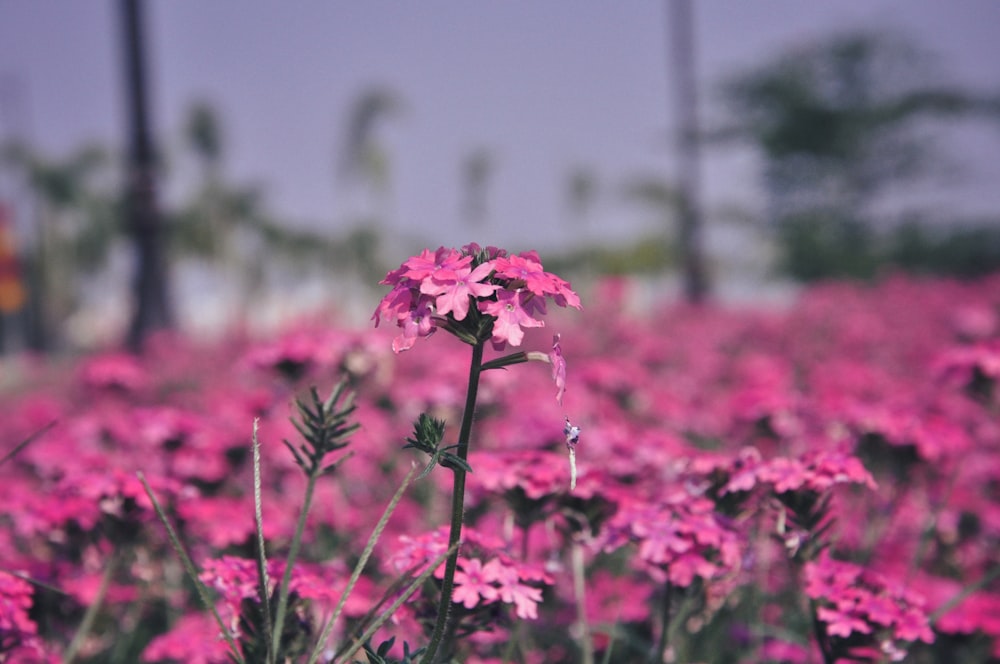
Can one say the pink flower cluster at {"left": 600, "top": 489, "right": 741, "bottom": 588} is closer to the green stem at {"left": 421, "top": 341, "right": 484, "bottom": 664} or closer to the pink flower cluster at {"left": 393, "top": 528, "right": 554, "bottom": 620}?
the pink flower cluster at {"left": 393, "top": 528, "right": 554, "bottom": 620}

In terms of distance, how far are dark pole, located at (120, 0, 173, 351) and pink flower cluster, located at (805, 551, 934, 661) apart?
9043 millimetres

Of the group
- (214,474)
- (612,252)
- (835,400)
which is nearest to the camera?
(214,474)

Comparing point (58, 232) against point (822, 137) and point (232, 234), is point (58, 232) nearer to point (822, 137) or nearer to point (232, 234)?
point (232, 234)

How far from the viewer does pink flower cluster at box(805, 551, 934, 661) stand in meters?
1.70

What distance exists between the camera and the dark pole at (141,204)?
968cm

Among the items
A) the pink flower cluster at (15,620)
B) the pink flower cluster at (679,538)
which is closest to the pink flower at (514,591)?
the pink flower cluster at (679,538)

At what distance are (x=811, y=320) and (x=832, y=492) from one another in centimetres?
613

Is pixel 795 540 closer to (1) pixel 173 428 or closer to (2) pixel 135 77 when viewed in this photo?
(1) pixel 173 428

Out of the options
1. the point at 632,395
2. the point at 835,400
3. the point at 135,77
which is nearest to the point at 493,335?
the point at 835,400

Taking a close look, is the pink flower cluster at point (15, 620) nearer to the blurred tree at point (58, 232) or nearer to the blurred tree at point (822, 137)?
the blurred tree at point (822, 137)

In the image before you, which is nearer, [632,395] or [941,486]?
[941,486]

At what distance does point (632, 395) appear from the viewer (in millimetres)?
4414

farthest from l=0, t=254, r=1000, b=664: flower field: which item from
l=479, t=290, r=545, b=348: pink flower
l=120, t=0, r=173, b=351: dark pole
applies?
l=120, t=0, r=173, b=351: dark pole

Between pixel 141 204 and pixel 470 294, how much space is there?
30.8 feet
